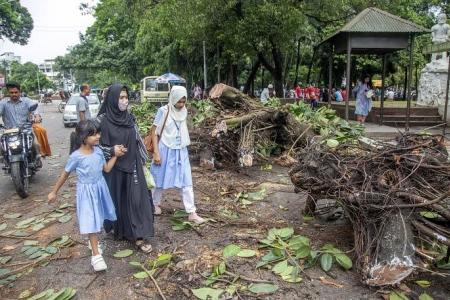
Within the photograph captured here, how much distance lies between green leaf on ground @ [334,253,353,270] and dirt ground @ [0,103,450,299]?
2.3 inches

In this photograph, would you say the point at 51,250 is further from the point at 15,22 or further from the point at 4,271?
the point at 15,22

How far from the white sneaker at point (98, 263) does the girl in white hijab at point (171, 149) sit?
1247 mm

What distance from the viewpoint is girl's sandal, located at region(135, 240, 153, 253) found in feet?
13.5

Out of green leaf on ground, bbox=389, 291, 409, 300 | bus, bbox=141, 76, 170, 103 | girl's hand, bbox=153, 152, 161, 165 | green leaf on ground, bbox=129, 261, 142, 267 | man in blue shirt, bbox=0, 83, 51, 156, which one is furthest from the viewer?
bus, bbox=141, 76, 170, 103

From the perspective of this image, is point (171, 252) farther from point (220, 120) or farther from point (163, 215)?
point (220, 120)

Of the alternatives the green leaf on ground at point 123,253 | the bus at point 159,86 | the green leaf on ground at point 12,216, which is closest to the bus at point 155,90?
the bus at point 159,86

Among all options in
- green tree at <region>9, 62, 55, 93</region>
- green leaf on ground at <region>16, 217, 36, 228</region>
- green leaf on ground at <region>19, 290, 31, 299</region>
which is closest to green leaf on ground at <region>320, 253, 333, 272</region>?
green leaf on ground at <region>19, 290, 31, 299</region>

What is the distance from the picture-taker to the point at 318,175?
14.5 feet

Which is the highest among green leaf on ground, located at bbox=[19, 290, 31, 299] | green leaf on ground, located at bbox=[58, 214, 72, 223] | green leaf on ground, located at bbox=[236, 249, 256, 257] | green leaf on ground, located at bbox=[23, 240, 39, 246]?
green leaf on ground, located at bbox=[236, 249, 256, 257]

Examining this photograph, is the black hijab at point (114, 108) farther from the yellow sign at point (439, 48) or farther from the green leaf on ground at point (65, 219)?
the yellow sign at point (439, 48)

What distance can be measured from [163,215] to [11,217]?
209 cm

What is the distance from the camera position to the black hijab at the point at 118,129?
3.99 metres

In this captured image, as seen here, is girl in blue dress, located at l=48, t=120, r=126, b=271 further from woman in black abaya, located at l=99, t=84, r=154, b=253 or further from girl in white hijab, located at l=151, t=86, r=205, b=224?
girl in white hijab, located at l=151, t=86, r=205, b=224

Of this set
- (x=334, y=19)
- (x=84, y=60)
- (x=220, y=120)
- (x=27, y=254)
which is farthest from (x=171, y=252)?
(x=84, y=60)
